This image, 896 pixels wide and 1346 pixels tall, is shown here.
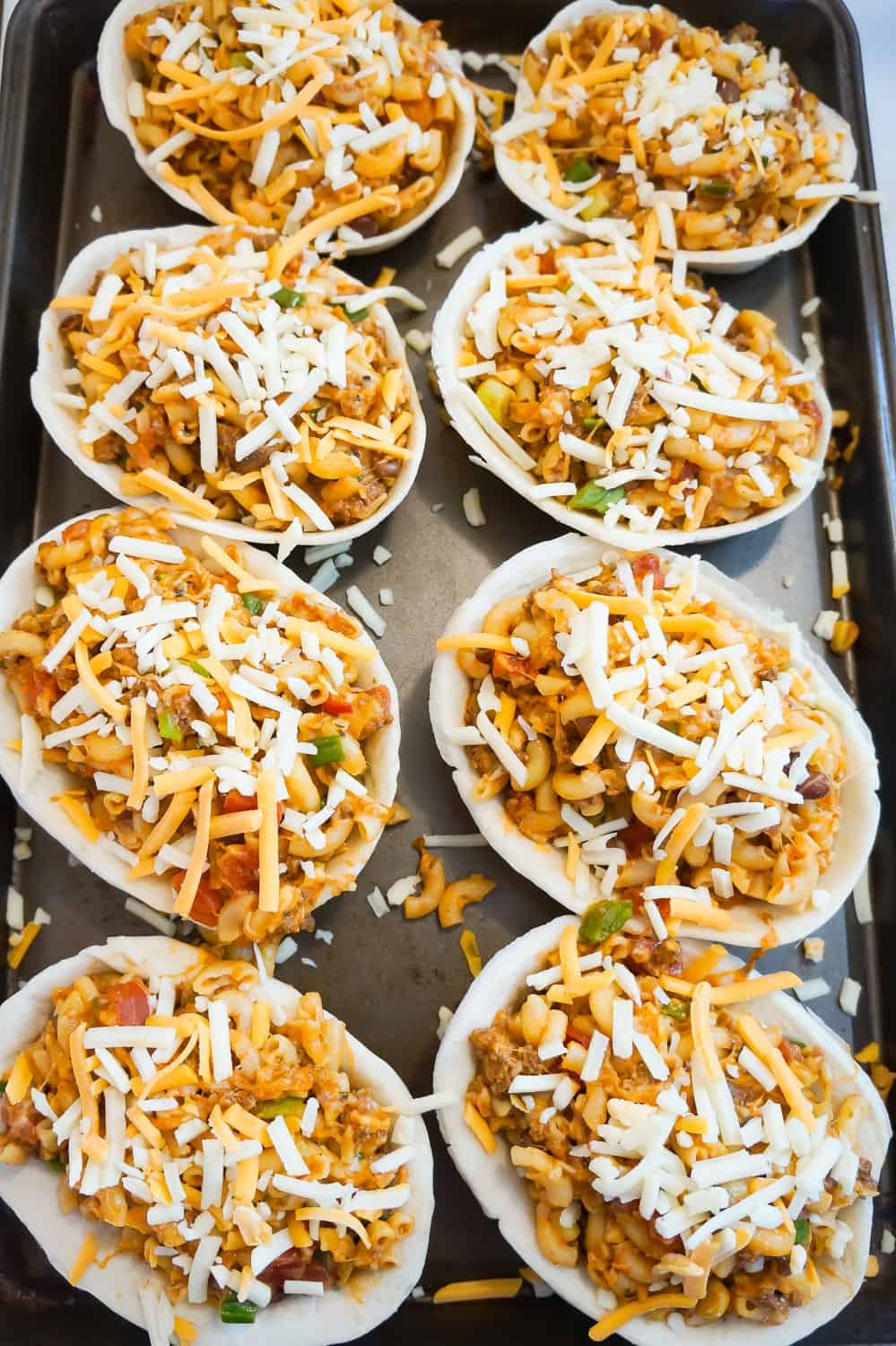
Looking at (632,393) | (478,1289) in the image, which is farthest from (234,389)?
(478,1289)

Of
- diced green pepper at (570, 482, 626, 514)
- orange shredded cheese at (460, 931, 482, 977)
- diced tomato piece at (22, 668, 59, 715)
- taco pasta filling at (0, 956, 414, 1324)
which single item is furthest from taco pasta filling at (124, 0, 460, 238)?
taco pasta filling at (0, 956, 414, 1324)

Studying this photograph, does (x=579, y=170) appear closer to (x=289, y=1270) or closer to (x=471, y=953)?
(x=471, y=953)

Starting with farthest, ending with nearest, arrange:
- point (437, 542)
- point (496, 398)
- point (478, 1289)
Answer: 1. point (437, 542)
2. point (496, 398)
3. point (478, 1289)

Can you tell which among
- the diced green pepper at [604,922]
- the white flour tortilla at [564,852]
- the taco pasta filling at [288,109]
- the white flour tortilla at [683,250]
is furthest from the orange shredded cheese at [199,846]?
the white flour tortilla at [683,250]

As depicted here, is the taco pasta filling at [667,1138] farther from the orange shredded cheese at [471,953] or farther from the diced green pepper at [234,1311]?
the diced green pepper at [234,1311]

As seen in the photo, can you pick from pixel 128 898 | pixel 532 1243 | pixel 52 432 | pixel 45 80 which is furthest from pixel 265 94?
pixel 532 1243

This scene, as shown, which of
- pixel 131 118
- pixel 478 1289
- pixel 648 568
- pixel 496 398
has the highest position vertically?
pixel 131 118
